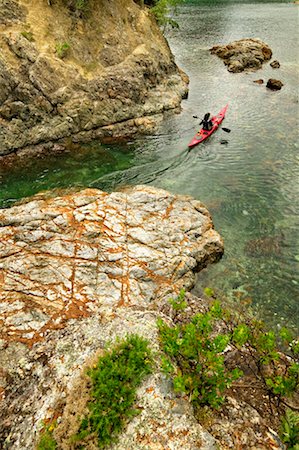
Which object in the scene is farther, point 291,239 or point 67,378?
point 291,239

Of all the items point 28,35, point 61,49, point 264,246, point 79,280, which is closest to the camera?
point 79,280

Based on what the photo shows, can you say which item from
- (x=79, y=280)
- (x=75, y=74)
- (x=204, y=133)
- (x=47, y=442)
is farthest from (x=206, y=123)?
(x=47, y=442)

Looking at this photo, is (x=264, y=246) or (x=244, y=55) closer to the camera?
(x=264, y=246)

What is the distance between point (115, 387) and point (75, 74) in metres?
26.9

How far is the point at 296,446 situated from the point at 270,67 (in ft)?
161

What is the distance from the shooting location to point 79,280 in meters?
12.5

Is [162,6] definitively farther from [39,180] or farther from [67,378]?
[67,378]

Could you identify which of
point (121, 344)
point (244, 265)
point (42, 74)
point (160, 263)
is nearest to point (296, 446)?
point (121, 344)

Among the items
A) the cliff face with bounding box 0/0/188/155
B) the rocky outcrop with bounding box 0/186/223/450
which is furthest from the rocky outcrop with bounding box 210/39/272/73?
the rocky outcrop with bounding box 0/186/223/450

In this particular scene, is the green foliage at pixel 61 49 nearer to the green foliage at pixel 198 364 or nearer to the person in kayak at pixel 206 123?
the person in kayak at pixel 206 123

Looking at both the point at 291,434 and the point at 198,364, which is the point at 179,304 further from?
the point at 291,434

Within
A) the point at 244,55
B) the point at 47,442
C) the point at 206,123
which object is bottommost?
the point at 206,123

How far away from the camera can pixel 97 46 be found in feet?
96.3

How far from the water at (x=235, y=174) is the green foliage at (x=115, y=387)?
25.3 feet
